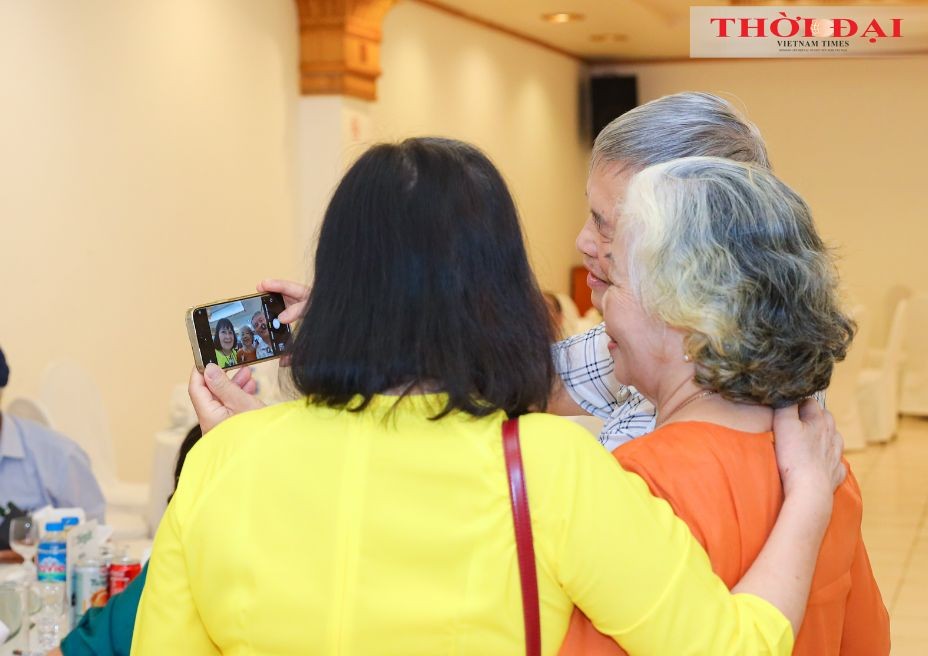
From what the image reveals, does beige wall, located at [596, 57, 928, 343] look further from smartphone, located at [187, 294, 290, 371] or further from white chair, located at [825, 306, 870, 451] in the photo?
white chair, located at [825, 306, 870, 451]

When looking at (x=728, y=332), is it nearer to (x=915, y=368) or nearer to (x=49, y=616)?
(x=49, y=616)

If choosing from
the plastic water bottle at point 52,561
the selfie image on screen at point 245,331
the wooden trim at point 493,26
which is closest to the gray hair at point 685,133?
the selfie image on screen at point 245,331

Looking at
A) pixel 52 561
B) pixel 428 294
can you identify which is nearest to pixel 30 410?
pixel 52 561

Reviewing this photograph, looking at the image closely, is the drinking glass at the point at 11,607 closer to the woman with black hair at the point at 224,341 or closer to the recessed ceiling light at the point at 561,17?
the woman with black hair at the point at 224,341

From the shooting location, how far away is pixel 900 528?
21.0ft

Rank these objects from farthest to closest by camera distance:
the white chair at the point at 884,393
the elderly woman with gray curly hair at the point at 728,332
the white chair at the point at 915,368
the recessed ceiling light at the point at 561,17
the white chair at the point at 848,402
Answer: the white chair at the point at 915,368 → the white chair at the point at 884,393 → the recessed ceiling light at the point at 561,17 → the white chair at the point at 848,402 → the elderly woman with gray curly hair at the point at 728,332

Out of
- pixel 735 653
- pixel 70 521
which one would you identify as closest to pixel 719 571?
pixel 735 653

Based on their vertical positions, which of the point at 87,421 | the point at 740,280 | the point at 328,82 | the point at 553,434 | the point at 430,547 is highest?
the point at 328,82

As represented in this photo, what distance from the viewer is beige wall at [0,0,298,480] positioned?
529 centimetres

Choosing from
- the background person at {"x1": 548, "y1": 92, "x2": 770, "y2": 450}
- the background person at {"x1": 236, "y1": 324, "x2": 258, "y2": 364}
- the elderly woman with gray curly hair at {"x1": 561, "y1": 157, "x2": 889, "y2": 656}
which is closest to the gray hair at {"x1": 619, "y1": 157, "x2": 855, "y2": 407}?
the elderly woman with gray curly hair at {"x1": 561, "y1": 157, "x2": 889, "y2": 656}

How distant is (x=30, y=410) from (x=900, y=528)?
4.31 m

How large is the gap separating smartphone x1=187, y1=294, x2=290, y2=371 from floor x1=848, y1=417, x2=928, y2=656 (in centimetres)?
380

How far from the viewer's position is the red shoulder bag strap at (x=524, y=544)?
1110mm

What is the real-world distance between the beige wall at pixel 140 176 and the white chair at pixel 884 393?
4082mm
